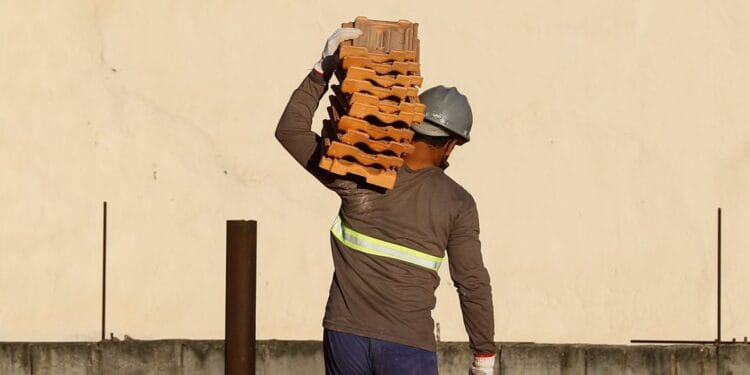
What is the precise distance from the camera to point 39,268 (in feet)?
41.6

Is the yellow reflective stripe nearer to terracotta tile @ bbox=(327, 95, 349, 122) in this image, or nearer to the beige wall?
terracotta tile @ bbox=(327, 95, 349, 122)

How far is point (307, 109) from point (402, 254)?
616 mm

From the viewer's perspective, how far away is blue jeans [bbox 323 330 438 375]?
23.1 ft

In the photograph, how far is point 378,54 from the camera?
728 cm

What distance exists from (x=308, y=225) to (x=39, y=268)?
1645 millimetres

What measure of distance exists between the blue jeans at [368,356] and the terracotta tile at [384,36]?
3.38 ft

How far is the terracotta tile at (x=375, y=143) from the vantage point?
7.04 m

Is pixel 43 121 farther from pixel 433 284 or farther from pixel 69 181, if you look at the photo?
pixel 433 284

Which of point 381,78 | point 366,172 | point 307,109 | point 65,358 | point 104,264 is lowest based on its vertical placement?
point 65,358

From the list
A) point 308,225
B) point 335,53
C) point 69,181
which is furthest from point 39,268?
point 335,53

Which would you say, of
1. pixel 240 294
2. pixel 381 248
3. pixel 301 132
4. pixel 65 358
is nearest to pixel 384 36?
pixel 301 132

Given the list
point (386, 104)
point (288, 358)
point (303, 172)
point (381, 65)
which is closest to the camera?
point (386, 104)

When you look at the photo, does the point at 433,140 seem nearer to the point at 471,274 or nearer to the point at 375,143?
the point at 375,143

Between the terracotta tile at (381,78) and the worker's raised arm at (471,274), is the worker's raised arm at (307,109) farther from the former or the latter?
the worker's raised arm at (471,274)
